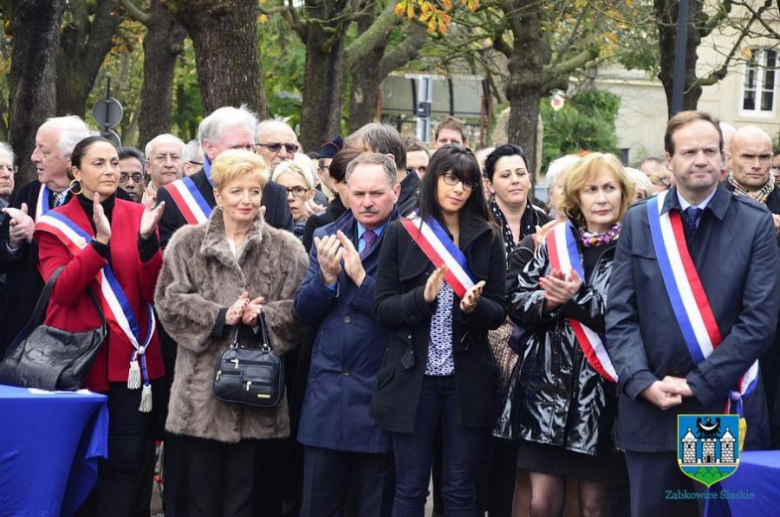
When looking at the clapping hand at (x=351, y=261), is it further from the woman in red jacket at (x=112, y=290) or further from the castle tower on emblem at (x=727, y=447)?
the castle tower on emblem at (x=727, y=447)

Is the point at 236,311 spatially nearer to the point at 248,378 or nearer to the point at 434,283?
the point at 248,378

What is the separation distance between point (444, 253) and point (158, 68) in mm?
13041

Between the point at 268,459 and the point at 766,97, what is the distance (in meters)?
43.4

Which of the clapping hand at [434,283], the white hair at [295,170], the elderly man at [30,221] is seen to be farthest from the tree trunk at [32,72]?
the clapping hand at [434,283]

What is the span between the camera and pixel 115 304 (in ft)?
22.1

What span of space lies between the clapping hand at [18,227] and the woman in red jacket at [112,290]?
0.29 meters

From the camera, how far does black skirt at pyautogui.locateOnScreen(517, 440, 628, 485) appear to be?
6074mm

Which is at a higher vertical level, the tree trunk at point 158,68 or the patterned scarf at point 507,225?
the tree trunk at point 158,68

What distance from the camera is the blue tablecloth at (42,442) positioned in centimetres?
638

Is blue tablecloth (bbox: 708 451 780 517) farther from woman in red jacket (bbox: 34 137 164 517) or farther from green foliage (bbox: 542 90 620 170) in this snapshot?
green foliage (bbox: 542 90 620 170)

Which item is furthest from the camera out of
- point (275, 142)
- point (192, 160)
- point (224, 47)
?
point (224, 47)

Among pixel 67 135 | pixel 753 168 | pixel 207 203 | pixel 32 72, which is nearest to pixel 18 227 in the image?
pixel 67 135

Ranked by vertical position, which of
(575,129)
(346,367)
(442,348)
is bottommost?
(346,367)

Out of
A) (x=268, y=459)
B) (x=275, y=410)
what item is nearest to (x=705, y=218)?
(x=275, y=410)
